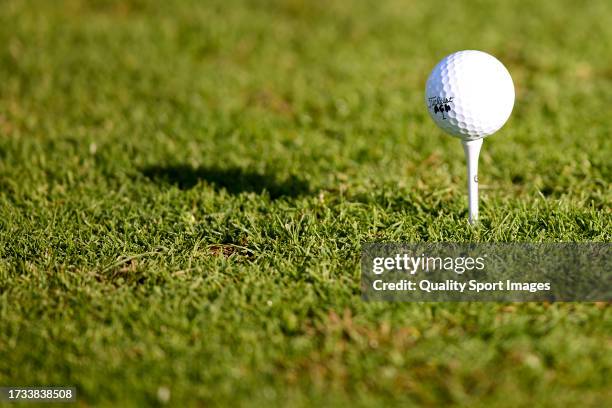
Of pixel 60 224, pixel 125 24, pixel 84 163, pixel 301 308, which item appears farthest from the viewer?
pixel 125 24

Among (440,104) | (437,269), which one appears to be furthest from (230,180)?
(437,269)

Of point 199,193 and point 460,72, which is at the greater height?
point 460,72

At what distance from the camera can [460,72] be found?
372 cm

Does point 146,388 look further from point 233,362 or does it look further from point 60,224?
point 60,224

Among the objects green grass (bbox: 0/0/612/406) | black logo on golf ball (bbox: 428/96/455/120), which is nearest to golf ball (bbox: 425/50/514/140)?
black logo on golf ball (bbox: 428/96/455/120)

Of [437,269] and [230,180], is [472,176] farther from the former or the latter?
[230,180]

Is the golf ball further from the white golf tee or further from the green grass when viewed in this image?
the green grass

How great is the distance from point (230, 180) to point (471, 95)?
1.94m

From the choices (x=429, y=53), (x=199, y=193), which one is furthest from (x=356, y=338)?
(x=429, y=53)

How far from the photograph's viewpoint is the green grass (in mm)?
2869

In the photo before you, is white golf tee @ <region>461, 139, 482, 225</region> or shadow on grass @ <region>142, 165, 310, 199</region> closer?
white golf tee @ <region>461, 139, 482, 225</region>

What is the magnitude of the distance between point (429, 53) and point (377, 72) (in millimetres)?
840

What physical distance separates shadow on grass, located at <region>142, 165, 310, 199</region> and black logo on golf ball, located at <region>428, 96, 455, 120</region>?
1152 millimetres

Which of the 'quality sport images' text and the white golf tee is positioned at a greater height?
the white golf tee
